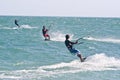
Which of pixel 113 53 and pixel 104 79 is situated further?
pixel 113 53

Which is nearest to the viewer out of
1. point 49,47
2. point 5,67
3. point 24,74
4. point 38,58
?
point 24,74

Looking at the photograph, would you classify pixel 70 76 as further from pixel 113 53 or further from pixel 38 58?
pixel 113 53

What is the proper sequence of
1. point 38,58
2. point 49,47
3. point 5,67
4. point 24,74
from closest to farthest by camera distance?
point 24,74 → point 5,67 → point 38,58 → point 49,47

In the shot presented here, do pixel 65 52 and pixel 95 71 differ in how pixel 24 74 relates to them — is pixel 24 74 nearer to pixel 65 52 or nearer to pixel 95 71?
pixel 95 71

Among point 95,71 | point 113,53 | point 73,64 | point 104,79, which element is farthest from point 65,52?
point 104,79

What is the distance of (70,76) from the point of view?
1836 centimetres

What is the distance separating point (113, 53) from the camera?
28375mm

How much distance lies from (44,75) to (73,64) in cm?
368

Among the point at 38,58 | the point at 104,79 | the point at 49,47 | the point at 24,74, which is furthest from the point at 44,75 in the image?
the point at 49,47

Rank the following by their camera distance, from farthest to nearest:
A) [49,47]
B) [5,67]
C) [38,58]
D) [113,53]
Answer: [49,47] → [113,53] → [38,58] → [5,67]

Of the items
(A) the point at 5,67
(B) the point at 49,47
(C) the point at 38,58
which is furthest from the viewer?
(B) the point at 49,47

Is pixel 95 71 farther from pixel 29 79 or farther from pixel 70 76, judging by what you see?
pixel 29 79

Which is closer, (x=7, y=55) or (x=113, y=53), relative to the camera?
(x=7, y=55)

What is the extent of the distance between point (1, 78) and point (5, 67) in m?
3.63
